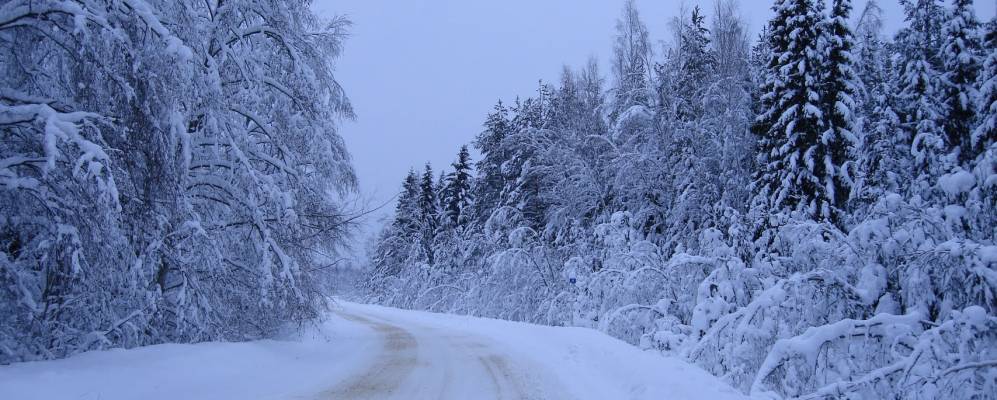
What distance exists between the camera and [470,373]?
26.9ft

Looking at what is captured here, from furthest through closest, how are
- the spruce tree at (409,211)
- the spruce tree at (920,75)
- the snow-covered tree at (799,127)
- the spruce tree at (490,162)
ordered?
the spruce tree at (409,211) < the spruce tree at (490,162) < the spruce tree at (920,75) < the snow-covered tree at (799,127)

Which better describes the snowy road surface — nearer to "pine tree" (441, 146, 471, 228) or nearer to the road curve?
the road curve

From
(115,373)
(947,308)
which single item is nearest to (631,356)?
(947,308)

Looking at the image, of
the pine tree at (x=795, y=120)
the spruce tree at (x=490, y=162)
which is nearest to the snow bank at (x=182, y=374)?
the pine tree at (x=795, y=120)

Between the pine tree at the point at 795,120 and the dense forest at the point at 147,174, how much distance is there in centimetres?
1351

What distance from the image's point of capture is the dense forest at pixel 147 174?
16.5 feet

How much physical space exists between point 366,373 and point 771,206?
13.7 metres

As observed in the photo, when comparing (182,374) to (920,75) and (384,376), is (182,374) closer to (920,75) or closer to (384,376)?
(384,376)

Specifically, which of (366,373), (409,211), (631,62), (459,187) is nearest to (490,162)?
(459,187)

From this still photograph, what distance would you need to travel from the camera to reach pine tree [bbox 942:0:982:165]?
1797 centimetres

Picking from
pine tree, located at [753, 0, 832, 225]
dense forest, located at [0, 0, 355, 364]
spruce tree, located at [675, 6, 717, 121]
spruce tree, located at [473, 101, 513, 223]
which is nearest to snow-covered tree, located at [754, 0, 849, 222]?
pine tree, located at [753, 0, 832, 225]

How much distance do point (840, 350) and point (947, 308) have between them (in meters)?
1.10

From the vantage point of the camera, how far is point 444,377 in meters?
7.89

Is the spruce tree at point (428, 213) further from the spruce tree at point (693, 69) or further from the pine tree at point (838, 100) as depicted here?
the pine tree at point (838, 100)
